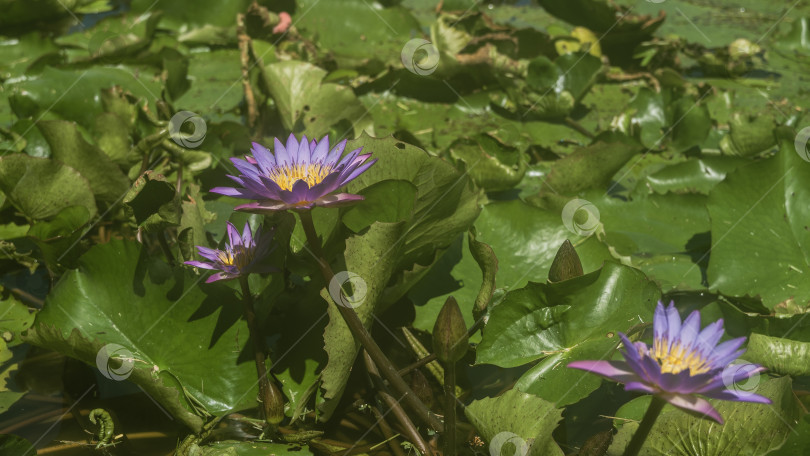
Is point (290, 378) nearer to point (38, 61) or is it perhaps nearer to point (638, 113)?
point (638, 113)

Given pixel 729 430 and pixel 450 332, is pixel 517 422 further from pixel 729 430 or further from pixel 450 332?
pixel 729 430

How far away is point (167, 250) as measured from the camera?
156cm

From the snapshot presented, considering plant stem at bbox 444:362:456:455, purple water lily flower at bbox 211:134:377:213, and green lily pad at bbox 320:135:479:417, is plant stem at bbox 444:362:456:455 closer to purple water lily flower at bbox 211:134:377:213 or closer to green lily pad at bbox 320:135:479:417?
green lily pad at bbox 320:135:479:417

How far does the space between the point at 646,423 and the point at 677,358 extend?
104 millimetres

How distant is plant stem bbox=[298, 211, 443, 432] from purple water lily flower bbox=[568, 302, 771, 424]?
44cm

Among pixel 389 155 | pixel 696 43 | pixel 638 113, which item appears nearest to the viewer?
pixel 389 155

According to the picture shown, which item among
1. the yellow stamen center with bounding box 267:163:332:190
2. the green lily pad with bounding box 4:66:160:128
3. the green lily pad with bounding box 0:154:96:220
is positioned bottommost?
the green lily pad with bounding box 0:154:96:220

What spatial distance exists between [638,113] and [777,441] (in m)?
1.53

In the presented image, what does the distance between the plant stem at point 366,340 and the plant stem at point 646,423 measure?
1.37 ft

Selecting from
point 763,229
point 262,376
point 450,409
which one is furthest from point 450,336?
point 763,229

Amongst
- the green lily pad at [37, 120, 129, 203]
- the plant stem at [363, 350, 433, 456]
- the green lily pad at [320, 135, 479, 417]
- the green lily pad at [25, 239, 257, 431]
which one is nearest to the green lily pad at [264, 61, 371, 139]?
the green lily pad at [37, 120, 129, 203]

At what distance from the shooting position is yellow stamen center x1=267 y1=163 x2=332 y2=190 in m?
1.16

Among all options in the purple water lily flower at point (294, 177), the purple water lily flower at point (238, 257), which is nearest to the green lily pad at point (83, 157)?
the purple water lily flower at point (238, 257)

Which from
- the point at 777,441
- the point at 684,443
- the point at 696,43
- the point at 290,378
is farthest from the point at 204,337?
the point at 696,43
